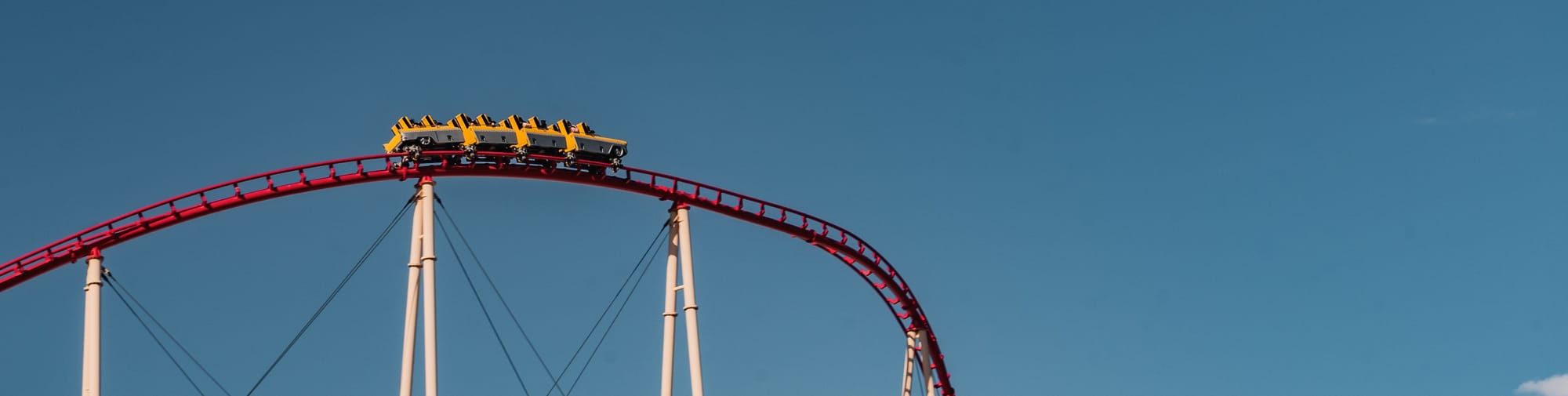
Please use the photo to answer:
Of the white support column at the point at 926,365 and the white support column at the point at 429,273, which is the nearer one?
the white support column at the point at 429,273

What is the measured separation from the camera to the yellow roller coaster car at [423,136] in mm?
42469

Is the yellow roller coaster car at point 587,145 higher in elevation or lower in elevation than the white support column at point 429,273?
higher

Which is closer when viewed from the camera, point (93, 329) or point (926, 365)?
Answer: point (93, 329)

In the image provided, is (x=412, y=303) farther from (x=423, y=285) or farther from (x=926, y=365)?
(x=926, y=365)

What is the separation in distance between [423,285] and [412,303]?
612mm

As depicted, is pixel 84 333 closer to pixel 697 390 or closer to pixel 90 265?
pixel 90 265

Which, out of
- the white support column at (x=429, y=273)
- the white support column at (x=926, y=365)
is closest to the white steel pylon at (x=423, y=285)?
the white support column at (x=429, y=273)

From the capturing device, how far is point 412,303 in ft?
135

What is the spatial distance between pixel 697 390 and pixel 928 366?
12143 millimetres

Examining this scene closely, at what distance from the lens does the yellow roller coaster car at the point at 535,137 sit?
43.4 meters

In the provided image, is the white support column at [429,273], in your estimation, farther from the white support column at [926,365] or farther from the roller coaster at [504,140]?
the white support column at [926,365]

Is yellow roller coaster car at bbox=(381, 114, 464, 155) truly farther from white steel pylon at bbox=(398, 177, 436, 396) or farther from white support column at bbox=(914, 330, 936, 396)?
white support column at bbox=(914, 330, 936, 396)

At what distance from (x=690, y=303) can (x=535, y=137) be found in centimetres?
486

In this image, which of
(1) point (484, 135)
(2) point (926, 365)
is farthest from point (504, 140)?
(2) point (926, 365)
